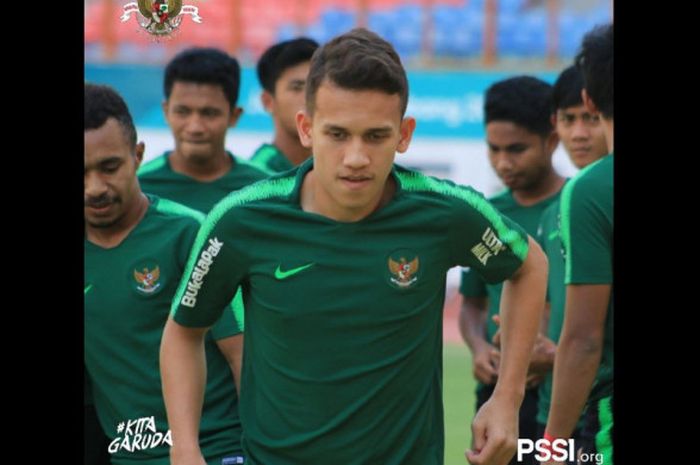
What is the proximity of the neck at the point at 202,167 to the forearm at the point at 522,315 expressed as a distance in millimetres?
2586

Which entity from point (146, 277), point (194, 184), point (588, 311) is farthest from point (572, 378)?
point (194, 184)

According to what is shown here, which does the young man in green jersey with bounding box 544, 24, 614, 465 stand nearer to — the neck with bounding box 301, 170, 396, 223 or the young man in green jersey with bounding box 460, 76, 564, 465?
the neck with bounding box 301, 170, 396, 223

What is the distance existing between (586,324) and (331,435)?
1.02m

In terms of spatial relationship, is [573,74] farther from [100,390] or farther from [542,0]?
[542,0]

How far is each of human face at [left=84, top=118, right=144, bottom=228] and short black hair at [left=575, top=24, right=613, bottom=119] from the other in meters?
1.61

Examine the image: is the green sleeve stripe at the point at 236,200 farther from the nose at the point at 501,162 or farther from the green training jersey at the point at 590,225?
→ the nose at the point at 501,162

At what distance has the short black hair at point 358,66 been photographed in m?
3.44

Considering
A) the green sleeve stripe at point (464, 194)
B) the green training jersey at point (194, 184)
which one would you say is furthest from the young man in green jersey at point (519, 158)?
the green sleeve stripe at point (464, 194)

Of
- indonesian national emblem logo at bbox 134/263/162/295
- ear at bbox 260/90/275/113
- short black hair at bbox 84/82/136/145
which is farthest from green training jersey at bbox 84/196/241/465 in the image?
ear at bbox 260/90/275/113

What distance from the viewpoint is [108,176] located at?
4.44 m

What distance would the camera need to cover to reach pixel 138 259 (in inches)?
177

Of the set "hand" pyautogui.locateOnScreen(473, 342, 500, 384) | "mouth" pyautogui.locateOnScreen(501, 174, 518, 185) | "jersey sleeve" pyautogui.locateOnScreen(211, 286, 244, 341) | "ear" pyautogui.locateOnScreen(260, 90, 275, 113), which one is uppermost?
"ear" pyautogui.locateOnScreen(260, 90, 275, 113)

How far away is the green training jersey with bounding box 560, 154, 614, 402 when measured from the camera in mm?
4031
